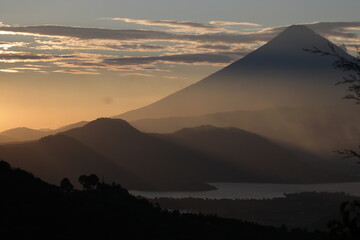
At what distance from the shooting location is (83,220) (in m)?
62.7

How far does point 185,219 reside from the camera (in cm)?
8325

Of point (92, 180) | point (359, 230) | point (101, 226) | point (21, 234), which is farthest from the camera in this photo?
point (92, 180)

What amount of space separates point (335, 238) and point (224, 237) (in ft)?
205

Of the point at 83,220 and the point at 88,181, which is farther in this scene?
the point at 88,181

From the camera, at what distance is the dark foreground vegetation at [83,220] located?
5538cm

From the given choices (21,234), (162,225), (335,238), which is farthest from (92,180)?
(335,238)

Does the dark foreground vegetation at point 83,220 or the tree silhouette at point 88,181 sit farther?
the tree silhouette at point 88,181

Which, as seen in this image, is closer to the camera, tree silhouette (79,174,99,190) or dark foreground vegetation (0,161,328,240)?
dark foreground vegetation (0,161,328,240)

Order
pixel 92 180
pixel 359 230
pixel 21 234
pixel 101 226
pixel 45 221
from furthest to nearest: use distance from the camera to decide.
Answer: pixel 92 180
pixel 101 226
pixel 45 221
pixel 21 234
pixel 359 230

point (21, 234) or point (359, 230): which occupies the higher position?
point (359, 230)

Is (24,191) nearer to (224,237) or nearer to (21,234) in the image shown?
(21,234)

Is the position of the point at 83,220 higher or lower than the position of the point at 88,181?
lower

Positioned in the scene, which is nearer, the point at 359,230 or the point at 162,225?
the point at 359,230

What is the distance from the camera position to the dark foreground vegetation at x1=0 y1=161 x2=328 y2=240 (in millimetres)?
55375
